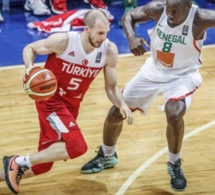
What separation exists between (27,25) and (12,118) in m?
3.67

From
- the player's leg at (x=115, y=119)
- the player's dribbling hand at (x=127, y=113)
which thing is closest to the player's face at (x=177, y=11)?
the player's leg at (x=115, y=119)

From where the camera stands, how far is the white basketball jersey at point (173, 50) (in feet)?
21.7

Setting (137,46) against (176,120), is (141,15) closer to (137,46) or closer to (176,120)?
(137,46)

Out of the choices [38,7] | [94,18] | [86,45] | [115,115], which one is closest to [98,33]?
[94,18]

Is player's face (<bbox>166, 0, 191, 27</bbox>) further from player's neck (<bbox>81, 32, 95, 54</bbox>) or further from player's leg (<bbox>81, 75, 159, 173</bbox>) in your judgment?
player's neck (<bbox>81, 32, 95, 54</bbox>)

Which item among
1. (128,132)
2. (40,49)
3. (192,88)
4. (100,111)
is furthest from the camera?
(100,111)

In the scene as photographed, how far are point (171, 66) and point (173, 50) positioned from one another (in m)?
0.19

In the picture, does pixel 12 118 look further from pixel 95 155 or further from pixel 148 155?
pixel 148 155

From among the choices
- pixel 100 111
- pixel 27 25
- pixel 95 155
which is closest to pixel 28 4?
pixel 27 25

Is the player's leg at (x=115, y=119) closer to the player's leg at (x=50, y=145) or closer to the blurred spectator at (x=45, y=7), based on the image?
the player's leg at (x=50, y=145)

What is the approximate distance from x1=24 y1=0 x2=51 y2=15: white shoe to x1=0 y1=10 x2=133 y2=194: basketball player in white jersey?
18.5ft

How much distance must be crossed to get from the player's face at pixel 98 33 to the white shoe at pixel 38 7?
231 inches

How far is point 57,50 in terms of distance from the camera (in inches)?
247

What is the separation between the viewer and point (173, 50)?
667cm
